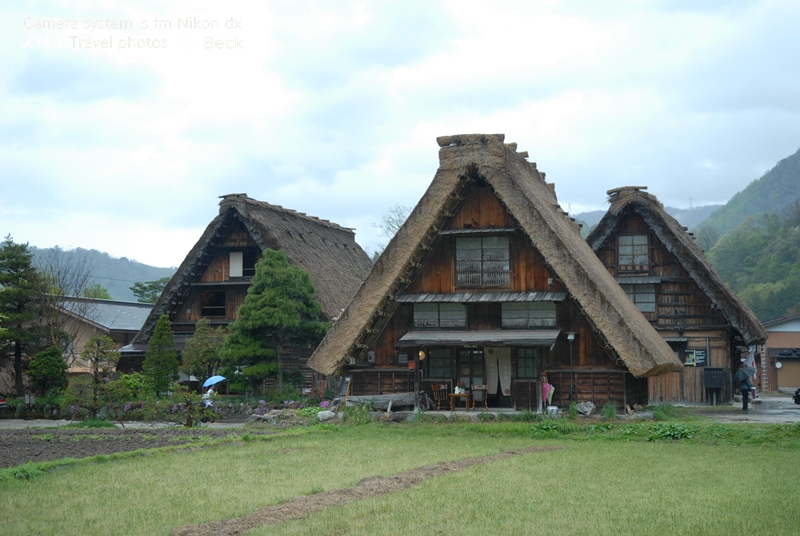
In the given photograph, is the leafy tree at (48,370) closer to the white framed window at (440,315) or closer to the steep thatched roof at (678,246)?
the white framed window at (440,315)

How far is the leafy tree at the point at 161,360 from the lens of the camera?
1330 inches

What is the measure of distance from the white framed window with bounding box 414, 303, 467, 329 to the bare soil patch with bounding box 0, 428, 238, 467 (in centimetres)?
741

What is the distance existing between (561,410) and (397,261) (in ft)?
22.1

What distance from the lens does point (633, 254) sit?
35.1 m

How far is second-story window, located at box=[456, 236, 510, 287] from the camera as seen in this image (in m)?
26.8

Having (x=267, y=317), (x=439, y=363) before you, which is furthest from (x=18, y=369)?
(x=439, y=363)

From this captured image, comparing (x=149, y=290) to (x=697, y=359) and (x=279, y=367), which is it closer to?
(x=279, y=367)

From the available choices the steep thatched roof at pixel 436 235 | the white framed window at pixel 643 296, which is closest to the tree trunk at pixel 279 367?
the steep thatched roof at pixel 436 235

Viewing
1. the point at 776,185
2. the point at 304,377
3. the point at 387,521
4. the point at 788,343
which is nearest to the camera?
the point at 387,521

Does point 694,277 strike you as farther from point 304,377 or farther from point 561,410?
point 304,377

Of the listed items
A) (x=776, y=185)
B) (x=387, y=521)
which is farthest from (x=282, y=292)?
(x=776, y=185)

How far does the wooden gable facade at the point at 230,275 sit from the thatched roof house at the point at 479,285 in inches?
415

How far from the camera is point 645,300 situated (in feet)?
114

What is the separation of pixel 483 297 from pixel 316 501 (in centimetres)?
1512
